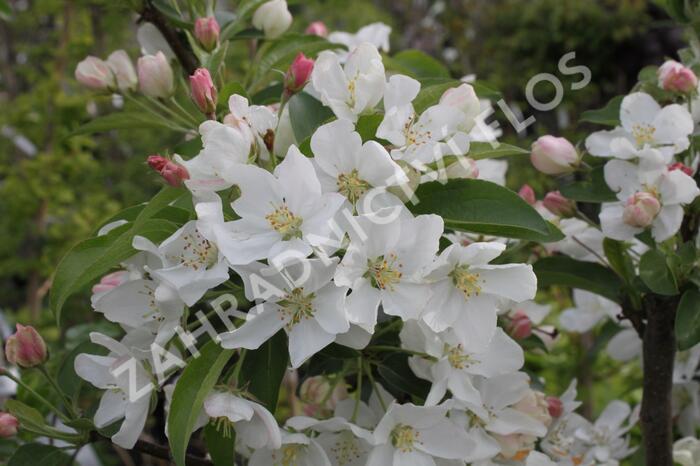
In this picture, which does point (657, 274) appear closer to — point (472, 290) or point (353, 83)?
point (472, 290)

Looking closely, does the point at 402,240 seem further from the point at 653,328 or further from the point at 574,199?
the point at 653,328

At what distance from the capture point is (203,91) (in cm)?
104

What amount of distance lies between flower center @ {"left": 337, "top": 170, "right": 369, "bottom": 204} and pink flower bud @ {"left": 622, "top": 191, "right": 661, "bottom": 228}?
0.39 meters

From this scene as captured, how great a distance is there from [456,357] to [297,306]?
0.80ft

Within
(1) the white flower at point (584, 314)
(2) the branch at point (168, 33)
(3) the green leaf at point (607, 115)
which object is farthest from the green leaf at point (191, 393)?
(1) the white flower at point (584, 314)

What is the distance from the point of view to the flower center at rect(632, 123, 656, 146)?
4.02 feet

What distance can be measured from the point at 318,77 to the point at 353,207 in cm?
21

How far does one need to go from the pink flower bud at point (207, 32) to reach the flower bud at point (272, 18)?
0.15 metres

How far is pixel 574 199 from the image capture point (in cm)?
128

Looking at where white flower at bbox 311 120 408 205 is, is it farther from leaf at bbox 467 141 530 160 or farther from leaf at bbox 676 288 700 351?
leaf at bbox 676 288 700 351

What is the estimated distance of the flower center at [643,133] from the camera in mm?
1225

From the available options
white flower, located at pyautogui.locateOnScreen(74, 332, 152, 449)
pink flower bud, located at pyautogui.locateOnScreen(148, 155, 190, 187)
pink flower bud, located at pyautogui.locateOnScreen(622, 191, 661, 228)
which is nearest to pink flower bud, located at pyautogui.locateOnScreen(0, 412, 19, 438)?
white flower, located at pyautogui.locateOnScreen(74, 332, 152, 449)

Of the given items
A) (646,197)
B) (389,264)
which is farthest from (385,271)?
(646,197)

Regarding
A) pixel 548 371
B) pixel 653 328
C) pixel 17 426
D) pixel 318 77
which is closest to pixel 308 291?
pixel 318 77
